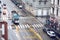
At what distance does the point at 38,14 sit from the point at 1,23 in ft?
195

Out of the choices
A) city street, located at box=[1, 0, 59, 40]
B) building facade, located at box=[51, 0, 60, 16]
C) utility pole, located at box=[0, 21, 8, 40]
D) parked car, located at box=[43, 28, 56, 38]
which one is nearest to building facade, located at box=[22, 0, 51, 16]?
city street, located at box=[1, 0, 59, 40]

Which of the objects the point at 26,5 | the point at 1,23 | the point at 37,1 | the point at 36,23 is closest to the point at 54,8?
the point at 36,23

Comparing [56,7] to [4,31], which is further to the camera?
[56,7]

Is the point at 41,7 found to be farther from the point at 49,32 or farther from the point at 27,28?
the point at 49,32

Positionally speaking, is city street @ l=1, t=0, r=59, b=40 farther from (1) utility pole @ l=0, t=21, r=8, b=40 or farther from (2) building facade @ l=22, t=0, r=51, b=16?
(1) utility pole @ l=0, t=21, r=8, b=40

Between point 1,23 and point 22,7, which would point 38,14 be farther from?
point 1,23

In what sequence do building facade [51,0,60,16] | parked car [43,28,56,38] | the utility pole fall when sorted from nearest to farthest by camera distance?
the utility pole, parked car [43,28,56,38], building facade [51,0,60,16]

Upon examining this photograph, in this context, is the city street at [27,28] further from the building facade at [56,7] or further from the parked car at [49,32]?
the building facade at [56,7]

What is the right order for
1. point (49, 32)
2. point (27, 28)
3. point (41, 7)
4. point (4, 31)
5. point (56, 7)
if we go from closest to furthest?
point (4, 31) < point (49, 32) < point (27, 28) < point (56, 7) < point (41, 7)

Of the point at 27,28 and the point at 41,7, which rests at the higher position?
the point at 41,7

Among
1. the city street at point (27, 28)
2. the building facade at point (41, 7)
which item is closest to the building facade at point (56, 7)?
the city street at point (27, 28)

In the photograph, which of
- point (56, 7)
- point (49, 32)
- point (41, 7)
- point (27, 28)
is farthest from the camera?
point (41, 7)

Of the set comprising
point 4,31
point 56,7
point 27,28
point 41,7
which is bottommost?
point 27,28

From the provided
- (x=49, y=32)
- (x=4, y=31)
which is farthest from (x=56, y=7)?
(x=4, y=31)
